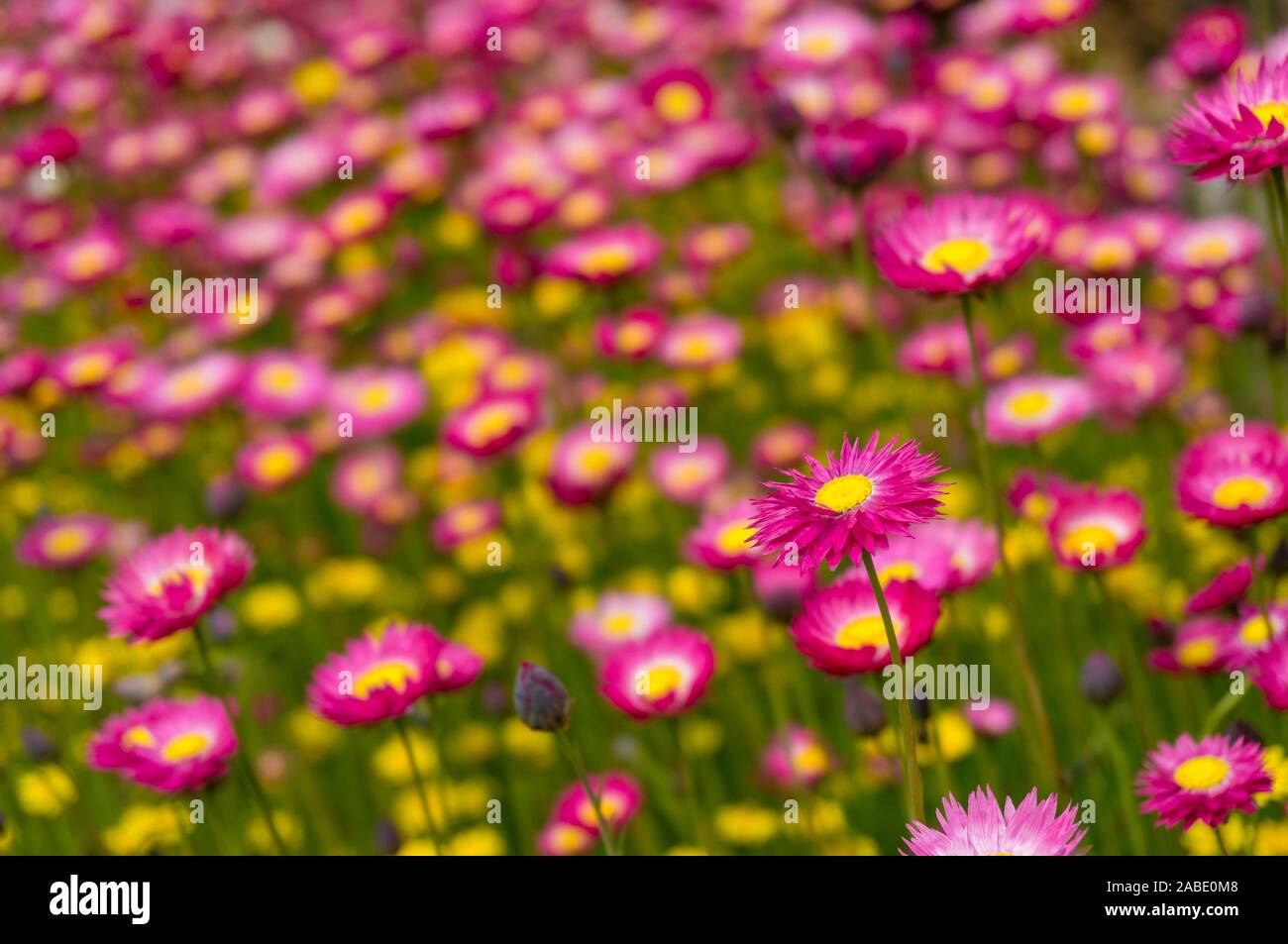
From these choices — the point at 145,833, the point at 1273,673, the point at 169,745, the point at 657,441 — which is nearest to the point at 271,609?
the point at 145,833

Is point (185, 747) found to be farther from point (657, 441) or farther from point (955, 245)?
point (657, 441)

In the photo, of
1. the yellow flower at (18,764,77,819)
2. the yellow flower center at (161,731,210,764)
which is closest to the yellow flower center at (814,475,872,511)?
the yellow flower center at (161,731,210,764)

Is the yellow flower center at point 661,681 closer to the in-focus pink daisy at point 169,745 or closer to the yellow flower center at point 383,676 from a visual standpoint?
the yellow flower center at point 383,676

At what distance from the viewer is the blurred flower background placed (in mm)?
1593

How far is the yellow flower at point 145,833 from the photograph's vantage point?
2.17 meters

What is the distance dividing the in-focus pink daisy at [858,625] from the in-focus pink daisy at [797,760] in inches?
13.5

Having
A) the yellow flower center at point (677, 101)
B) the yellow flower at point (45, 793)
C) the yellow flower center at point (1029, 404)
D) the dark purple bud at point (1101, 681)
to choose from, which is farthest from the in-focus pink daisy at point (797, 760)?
the yellow flower center at point (677, 101)

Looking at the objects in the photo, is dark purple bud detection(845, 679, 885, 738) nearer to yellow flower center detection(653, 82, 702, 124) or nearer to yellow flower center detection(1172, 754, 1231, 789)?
yellow flower center detection(1172, 754, 1231, 789)

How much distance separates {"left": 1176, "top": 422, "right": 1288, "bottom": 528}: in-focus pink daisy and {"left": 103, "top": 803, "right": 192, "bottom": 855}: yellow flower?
151 centimetres

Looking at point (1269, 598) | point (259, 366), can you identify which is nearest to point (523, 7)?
point (259, 366)

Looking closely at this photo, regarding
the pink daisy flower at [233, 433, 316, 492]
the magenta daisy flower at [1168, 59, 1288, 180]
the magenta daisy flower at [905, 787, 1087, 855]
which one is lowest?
the magenta daisy flower at [905, 787, 1087, 855]
